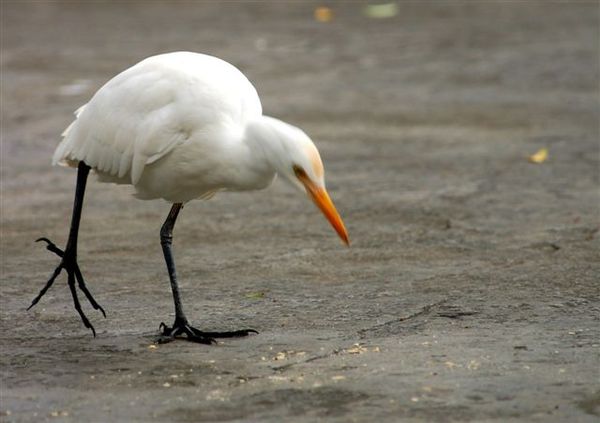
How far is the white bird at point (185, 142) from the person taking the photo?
16.7 feet

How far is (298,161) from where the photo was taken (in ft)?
16.5

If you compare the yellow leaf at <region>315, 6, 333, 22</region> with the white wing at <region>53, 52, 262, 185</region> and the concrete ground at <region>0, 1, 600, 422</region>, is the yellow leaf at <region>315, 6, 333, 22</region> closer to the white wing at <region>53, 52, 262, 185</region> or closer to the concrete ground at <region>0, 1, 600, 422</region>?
the concrete ground at <region>0, 1, 600, 422</region>

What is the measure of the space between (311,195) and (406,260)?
189 cm

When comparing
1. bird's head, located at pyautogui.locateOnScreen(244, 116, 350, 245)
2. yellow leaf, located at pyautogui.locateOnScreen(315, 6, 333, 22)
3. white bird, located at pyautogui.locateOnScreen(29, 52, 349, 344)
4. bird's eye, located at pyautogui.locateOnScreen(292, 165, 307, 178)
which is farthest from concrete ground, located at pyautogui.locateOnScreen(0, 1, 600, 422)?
yellow leaf, located at pyautogui.locateOnScreen(315, 6, 333, 22)

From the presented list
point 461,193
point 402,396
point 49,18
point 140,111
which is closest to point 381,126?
point 461,193

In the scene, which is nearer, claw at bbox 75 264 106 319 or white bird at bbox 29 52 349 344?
white bird at bbox 29 52 349 344

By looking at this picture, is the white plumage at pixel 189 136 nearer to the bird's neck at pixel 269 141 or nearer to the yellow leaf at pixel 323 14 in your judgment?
the bird's neck at pixel 269 141

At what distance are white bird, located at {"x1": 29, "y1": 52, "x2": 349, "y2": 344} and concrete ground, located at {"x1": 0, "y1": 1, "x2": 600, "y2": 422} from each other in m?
0.46

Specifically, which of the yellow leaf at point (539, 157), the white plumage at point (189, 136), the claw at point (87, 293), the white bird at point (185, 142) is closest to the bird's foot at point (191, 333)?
the white bird at point (185, 142)

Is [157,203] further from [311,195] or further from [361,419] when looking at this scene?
[361,419]

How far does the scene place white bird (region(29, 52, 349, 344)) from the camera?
16.7 ft

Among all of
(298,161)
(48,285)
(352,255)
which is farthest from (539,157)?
(298,161)

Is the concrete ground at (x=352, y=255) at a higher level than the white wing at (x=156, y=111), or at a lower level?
lower

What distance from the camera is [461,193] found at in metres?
8.34
